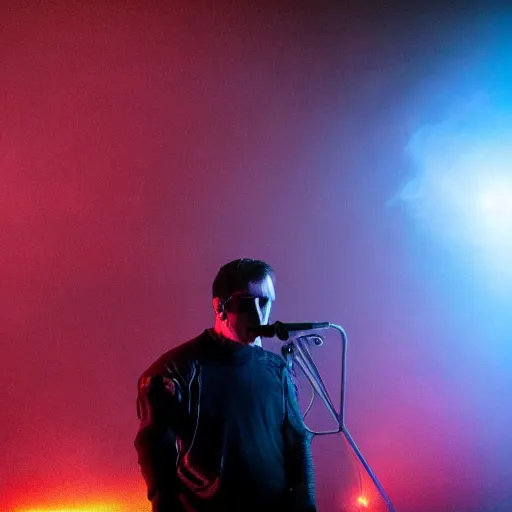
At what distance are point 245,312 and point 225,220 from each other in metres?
1.26

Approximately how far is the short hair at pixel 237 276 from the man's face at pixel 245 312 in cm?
2

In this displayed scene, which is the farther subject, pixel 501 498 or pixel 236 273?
pixel 501 498

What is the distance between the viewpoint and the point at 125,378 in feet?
9.50

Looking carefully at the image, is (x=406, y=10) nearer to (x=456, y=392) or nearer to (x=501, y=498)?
(x=456, y=392)

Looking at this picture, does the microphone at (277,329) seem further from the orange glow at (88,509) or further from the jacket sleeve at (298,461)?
the orange glow at (88,509)

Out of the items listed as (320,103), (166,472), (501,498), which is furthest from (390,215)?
(166,472)

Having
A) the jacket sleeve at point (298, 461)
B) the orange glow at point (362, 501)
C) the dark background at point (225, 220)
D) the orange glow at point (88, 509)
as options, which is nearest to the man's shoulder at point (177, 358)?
the jacket sleeve at point (298, 461)

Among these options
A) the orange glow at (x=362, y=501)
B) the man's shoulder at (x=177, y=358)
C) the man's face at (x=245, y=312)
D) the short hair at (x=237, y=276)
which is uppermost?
the short hair at (x=237, y=276)

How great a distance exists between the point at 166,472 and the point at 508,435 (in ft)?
7.95

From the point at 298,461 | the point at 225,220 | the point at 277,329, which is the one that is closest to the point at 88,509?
the point at 298,461

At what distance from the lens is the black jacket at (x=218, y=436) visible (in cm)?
166

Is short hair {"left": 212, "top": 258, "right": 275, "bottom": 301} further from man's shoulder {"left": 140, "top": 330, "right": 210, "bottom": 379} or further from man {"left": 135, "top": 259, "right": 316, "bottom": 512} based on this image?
man's shoulder {"left": 140, "top": 330, "right": 210, "bottom": 379}

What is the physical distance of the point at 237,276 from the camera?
1901 mm

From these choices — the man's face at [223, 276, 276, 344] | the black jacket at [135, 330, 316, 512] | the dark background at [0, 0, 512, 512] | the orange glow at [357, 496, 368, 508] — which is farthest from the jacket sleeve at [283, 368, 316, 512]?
the orange glow at [357, 496, 368, 508]
